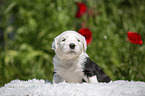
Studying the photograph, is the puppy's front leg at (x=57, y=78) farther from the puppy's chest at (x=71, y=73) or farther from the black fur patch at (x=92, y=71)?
the black fur patch at (x=92, y=71)

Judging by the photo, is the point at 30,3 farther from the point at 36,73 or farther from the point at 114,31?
the point at 36,73

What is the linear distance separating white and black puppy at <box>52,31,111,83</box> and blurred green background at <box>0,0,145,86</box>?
154 centimetres

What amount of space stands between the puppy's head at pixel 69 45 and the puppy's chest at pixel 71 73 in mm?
164

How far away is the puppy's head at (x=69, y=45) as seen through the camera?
7.49ft

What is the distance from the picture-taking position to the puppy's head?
7.49 feet

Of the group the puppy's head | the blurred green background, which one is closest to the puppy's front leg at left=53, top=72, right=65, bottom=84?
the puppy's head

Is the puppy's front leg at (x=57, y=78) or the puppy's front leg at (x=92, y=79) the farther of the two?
the puppy's front leg at (x=57, y=78)

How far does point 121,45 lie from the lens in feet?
16.0

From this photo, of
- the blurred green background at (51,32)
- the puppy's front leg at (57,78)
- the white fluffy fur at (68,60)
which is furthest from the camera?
the blurred green background at (51,32)

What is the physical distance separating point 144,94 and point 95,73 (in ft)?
2.05

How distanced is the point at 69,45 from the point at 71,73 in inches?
15.5

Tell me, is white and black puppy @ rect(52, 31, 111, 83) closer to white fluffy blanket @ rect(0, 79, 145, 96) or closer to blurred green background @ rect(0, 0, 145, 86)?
white fluffy blanket @ rect(0, 79, 145, 96)

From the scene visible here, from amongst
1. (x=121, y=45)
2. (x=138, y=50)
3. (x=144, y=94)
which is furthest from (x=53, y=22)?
(x=144, y=94)

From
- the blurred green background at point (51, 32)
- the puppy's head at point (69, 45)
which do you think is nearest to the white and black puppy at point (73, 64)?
the puppy's head at point (69, 45)
